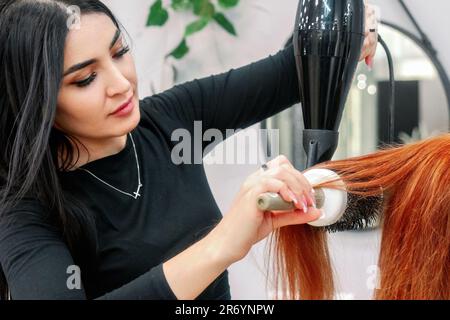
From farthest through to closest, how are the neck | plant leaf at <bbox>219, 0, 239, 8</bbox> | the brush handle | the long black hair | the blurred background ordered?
plant leaf at <bbox>219, 0, 239, 8</bbox> < the blurred background < the neck < the long black hair < the brush handle

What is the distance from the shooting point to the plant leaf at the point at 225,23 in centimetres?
179

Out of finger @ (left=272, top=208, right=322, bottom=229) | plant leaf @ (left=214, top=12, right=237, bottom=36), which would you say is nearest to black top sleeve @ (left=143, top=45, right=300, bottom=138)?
finger @ (left=272, top=208, right=322, bottom=229)

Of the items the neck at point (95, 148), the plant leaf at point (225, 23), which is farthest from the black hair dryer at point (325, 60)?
the plant leaf at point (225, 23)

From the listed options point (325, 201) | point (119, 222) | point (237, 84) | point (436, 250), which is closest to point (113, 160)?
point (119, 222)

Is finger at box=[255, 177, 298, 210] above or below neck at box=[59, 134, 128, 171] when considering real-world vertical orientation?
below

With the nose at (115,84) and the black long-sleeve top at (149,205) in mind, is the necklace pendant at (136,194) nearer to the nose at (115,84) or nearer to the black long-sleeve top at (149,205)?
the black long-sleeve top at (149,205)

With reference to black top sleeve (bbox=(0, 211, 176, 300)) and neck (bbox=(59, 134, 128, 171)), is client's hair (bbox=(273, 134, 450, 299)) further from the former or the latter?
neck (bbox=(59, 134, 128, 171))

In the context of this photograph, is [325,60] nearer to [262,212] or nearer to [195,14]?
[262,212]

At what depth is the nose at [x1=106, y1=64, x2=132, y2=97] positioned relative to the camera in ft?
3.08

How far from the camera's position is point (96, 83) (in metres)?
0.94

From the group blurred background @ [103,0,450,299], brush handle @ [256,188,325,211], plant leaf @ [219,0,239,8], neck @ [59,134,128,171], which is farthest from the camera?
plant leaf @ [219,0,239,8]

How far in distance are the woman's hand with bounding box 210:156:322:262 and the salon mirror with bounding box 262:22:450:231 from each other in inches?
33.8

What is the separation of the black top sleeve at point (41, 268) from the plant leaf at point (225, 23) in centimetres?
103
